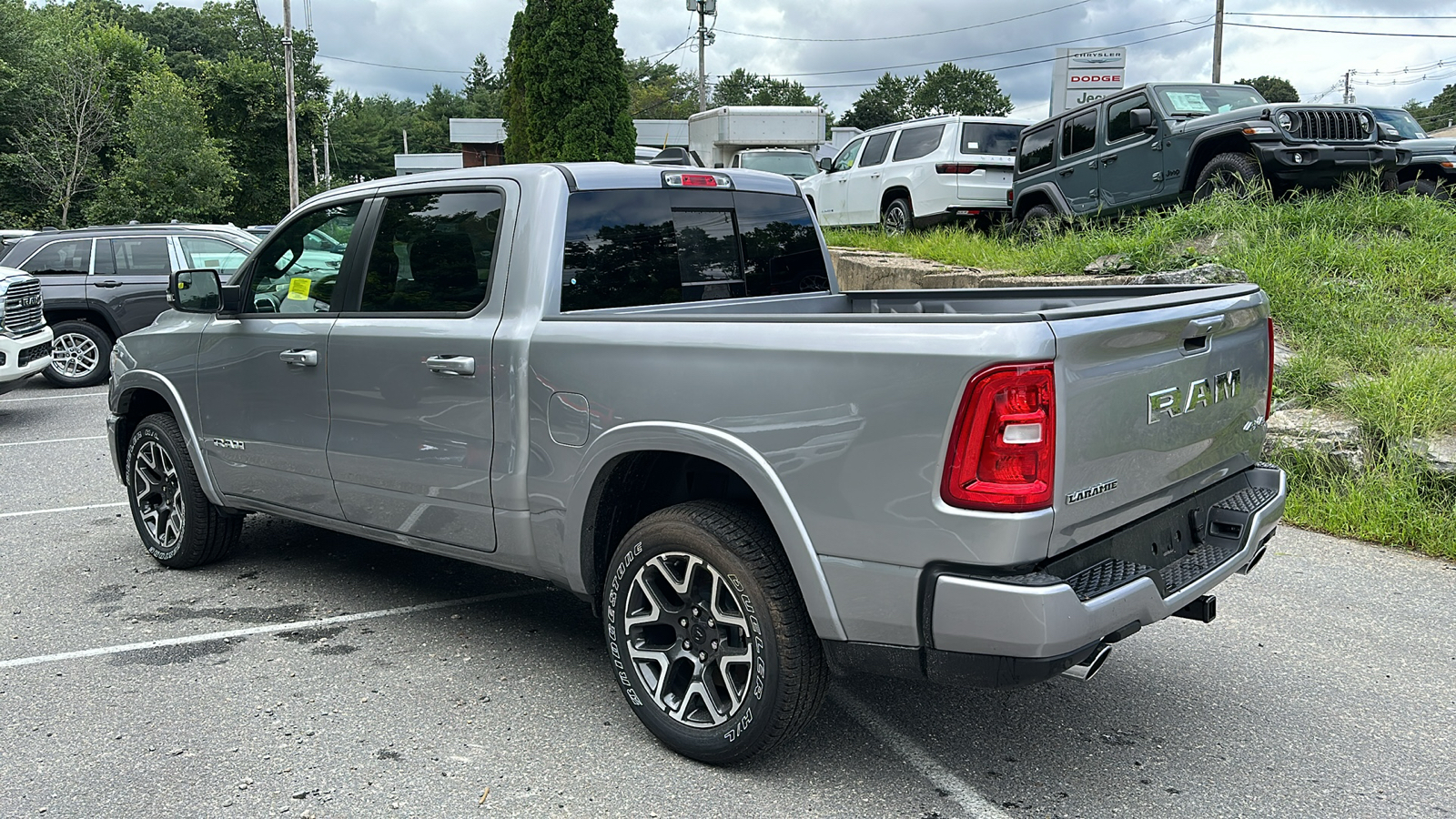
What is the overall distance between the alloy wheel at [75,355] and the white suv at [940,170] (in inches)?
339

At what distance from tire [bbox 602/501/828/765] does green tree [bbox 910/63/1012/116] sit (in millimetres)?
102125

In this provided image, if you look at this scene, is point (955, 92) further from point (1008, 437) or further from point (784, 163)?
point (1008, 437)

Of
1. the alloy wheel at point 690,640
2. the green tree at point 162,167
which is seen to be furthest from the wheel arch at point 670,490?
the green tree at point 162,167

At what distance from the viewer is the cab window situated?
4605 mm

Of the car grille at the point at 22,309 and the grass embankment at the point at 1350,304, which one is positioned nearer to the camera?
the grass embankment at the point at 1350,304

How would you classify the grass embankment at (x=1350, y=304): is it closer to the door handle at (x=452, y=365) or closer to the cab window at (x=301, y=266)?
the door handle at (x=452, y=365)

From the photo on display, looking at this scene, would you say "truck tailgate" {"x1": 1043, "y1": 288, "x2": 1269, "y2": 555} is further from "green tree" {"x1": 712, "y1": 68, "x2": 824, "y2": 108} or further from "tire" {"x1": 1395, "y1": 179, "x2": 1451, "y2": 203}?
"green tree" {"x1": 712, "y1": 68, "x2": 824, "y2": 108}

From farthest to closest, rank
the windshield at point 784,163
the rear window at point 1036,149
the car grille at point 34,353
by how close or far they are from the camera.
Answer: the windshield at point 784,163 → the rear window at point 1036,149 → the car grille at point 34,353

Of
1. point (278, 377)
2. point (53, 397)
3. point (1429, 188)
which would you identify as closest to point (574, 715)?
point (278, 377)

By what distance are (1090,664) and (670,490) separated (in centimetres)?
148

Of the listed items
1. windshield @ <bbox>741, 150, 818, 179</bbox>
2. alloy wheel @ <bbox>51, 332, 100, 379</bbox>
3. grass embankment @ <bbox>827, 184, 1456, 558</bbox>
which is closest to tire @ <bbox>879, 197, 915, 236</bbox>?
grass embankment @ <bbox>827, 184, 1456, 558</bbox>

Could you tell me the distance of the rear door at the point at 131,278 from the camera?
12609mm

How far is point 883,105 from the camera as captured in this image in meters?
99.7

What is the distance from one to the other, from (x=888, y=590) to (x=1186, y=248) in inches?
287
